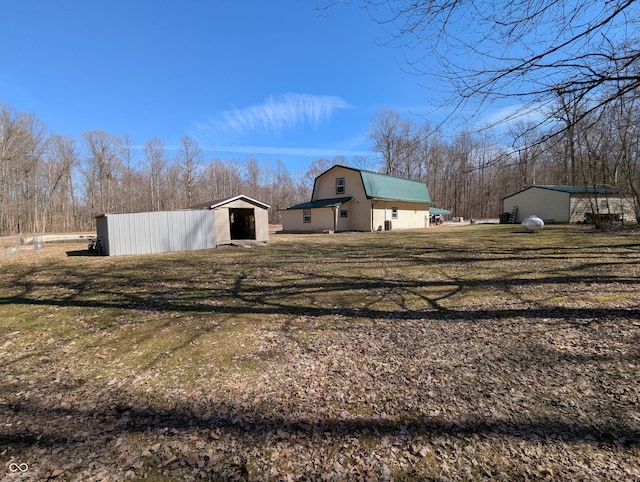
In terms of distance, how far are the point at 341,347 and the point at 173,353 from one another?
2.24m

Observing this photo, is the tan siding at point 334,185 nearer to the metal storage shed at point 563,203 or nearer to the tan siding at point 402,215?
the tan siding at point 402,215

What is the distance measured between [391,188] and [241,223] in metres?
14.3

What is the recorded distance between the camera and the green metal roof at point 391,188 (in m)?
26.3

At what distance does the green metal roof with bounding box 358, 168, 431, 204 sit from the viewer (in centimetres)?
2628

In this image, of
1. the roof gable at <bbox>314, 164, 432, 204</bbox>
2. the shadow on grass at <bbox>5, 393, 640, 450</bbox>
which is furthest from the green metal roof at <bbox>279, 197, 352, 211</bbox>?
the shadow on grass at <bbox>5, 393, 640, 450</bbox>

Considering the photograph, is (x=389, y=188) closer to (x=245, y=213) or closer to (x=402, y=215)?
(x=402, y=215)

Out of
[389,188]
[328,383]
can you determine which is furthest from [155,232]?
[389,188]

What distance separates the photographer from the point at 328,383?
3.31 meters

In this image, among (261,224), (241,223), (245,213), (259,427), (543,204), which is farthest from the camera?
(543,204)

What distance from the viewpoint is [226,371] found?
3604 millimetres

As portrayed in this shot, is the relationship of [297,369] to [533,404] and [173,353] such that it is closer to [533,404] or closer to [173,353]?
[173,353]

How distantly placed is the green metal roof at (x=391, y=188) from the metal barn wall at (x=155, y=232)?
14.3 m

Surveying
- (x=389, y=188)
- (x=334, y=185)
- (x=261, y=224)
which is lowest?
(x=261, y=224)

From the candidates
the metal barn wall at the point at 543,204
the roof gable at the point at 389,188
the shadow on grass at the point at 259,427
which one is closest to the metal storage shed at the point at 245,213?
the roof gable at the point at 389,188
